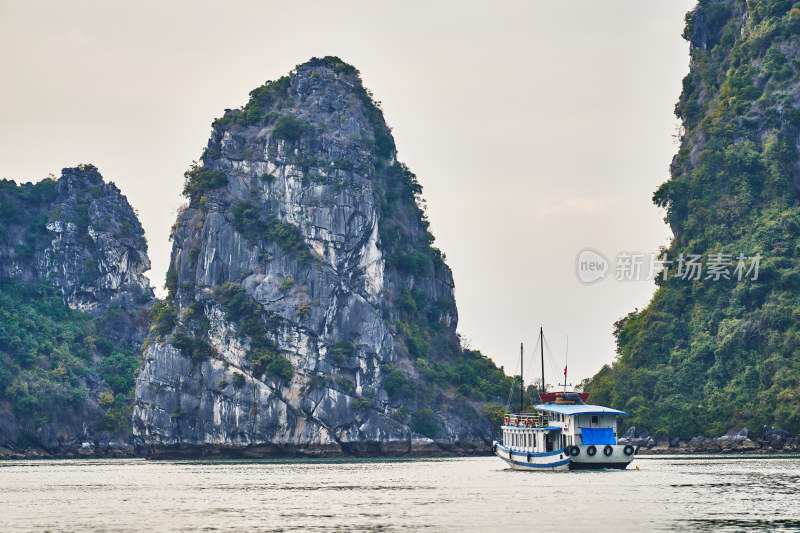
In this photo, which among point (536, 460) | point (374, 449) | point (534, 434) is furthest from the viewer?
point (374, 449)

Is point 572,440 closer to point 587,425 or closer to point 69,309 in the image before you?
point 587,425

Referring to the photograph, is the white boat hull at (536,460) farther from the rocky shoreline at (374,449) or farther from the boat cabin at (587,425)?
the rocky shoreline at (374,449)

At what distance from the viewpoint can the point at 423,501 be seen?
5200 centimetres

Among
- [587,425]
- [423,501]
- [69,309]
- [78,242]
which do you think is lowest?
[423,501]

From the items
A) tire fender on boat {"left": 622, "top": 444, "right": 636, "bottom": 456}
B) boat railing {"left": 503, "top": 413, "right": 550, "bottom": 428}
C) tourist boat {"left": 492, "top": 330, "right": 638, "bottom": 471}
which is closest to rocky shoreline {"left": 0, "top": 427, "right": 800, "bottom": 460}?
Result: tire fender on boat {"left": 622, "top": 444, "right": 636, "bottom": 456}

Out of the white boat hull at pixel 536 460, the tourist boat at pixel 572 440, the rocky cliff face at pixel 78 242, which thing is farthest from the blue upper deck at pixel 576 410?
the rocky cliff face at pixel 78 242

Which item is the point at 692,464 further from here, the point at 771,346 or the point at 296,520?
the point at 296,520

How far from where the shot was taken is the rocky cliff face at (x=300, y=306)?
120 metres

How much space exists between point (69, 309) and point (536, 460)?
108069 millimetres

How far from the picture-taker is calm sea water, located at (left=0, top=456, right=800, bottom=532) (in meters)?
42.0

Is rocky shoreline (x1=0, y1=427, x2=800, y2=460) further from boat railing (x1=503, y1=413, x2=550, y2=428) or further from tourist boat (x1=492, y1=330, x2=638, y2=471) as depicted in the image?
tourist boat (x1=492, y1=330, x2=638, y2=471)

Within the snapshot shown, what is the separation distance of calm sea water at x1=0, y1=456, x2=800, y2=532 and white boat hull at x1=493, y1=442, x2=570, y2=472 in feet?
3.52

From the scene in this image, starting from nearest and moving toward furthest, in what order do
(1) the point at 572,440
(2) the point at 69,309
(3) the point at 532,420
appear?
1. (1) the point at 572,440
2. (3) the point at 532,420
3. (2) the point at 69,309

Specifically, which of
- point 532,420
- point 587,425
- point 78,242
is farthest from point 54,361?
point 587,425
